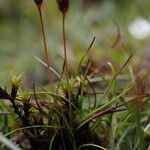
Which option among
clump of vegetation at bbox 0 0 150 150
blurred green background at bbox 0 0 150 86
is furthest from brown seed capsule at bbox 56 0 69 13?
blurred green background at bbox 0 0 150 86

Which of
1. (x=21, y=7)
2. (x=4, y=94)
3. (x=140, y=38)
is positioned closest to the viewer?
(x=4, y=94)

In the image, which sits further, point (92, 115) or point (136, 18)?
point (136, 18)

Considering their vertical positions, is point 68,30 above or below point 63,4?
below

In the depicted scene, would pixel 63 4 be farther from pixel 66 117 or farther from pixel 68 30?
pixel 68 30

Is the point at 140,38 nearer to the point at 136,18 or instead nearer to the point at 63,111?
the point at 136,18

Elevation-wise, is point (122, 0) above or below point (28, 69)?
above

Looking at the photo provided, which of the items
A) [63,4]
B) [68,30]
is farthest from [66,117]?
[68,30]

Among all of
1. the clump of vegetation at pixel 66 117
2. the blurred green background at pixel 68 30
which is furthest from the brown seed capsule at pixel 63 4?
the blurred green background at pixel 68 30

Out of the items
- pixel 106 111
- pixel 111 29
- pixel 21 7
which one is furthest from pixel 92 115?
pixel 21 7

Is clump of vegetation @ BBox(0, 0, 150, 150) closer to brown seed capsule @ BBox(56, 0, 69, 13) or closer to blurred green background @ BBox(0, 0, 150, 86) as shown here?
brown seed capsule @ BBox(56, 0, 69, 13)
